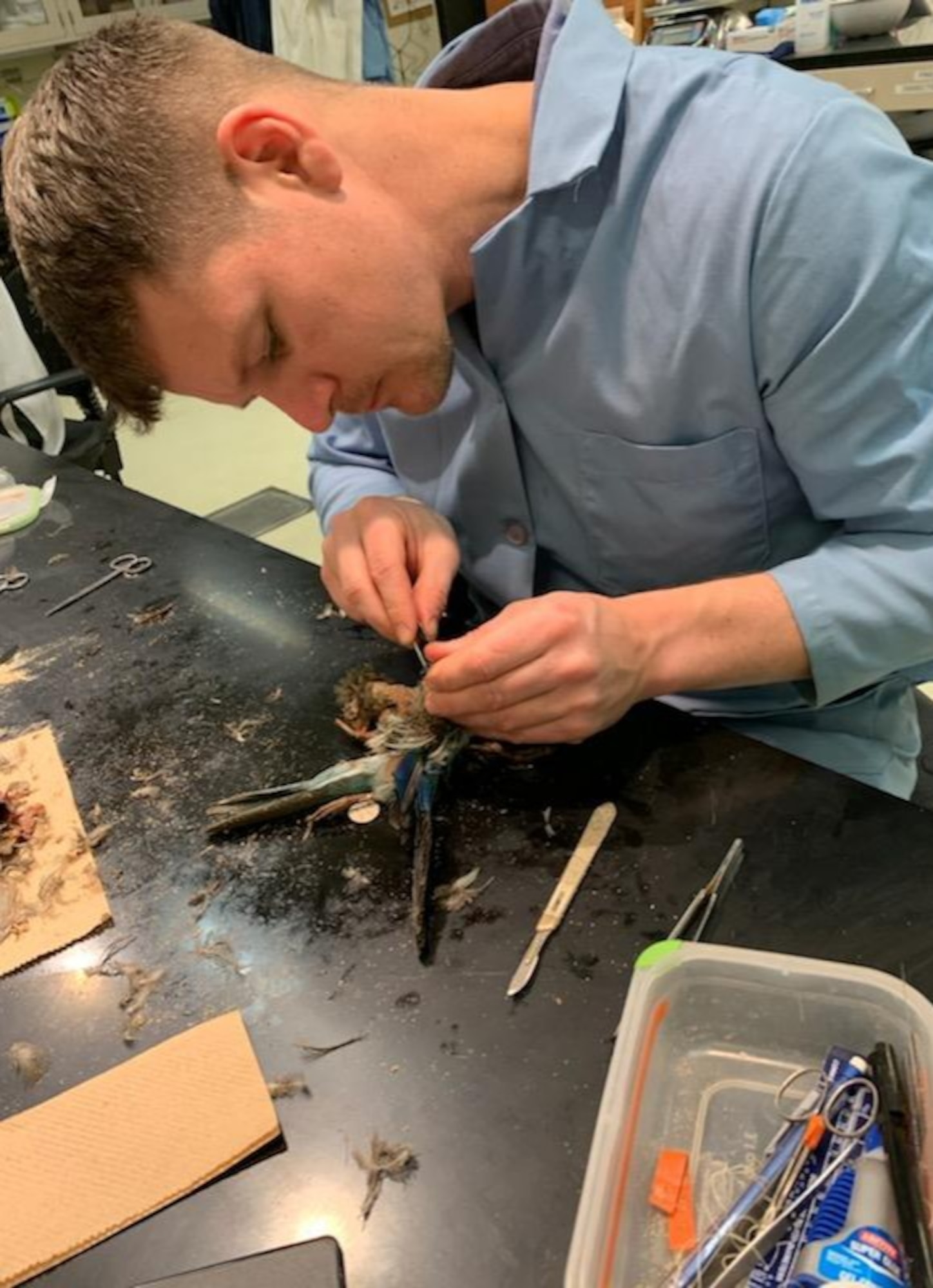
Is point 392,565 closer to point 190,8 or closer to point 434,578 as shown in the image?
point 434,578

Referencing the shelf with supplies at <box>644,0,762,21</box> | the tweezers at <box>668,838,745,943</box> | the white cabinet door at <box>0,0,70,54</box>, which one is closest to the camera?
the tweezers at <box>668,838,745,943</box>

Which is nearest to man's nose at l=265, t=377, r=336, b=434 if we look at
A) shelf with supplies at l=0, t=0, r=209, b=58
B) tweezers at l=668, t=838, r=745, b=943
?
tweezers at l=668, t=838, r=745, b=943

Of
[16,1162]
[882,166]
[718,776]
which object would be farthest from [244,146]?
[16,1162]

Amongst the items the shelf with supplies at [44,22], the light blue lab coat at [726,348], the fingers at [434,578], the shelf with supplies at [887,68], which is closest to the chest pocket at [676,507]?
the light blue lab coat at [726,348]

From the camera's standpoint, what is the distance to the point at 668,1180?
62cm

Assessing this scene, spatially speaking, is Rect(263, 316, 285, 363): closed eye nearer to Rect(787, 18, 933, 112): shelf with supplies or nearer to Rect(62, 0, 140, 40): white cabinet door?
Rect(787, 18, 933, 112): shelf with supplies

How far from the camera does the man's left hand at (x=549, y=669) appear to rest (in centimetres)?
83

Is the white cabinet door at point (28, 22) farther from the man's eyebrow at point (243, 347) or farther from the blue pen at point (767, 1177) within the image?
the blue pen at point (767, 1177)

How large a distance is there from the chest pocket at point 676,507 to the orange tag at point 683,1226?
0.61 meters

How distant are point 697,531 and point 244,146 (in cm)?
55

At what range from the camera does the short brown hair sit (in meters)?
0.80

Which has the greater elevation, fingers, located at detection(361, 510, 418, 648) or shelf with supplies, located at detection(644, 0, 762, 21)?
shelf with supplies, located at detection(644, 0, 762, 21)

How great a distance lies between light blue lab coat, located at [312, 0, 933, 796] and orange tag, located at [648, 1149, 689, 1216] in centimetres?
44

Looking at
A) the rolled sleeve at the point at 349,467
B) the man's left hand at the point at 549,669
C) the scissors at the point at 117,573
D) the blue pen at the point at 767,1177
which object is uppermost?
the man's left hand at the point at 549,669
